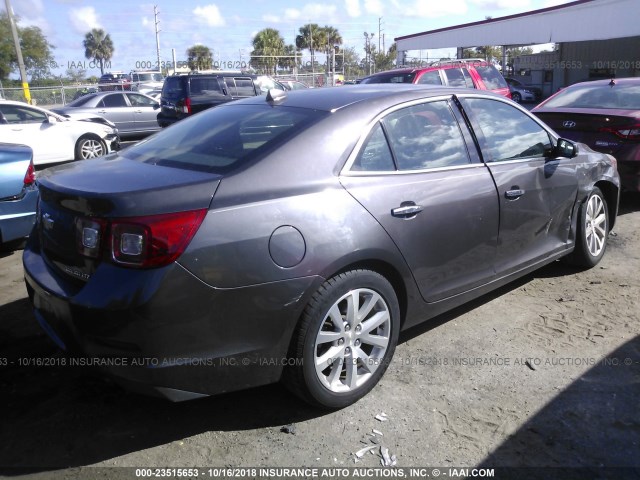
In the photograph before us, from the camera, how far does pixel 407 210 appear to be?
124 inches

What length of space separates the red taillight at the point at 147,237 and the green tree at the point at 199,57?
187 ft

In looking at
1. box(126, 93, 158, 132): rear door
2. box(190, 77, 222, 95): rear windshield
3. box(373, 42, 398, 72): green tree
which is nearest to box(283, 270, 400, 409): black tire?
box(190, 77, 222, 95): rear windshield

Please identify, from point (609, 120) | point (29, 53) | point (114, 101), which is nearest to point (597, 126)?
point (609, 120)

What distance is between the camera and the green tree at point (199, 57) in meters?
57.2

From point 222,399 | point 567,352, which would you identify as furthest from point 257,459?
point 567,352

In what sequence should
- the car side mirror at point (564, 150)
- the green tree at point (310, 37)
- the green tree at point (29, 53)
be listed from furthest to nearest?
the green tree at point (310, 37), the green tree at point (29, 53), the car side mirror at point (564, 150)

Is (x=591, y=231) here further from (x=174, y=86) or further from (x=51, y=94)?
(x=51, y=94)

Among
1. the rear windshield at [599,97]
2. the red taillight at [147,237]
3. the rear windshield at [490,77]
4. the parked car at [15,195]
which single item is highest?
the rear windshield at [490,77]

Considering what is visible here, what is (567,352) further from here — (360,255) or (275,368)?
(275,368)

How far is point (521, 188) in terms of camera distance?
3902 mm

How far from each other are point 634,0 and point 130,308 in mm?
26513

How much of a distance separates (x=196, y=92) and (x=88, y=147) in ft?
10.3

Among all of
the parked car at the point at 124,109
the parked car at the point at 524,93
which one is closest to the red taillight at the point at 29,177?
the parked car at the point at 124,109

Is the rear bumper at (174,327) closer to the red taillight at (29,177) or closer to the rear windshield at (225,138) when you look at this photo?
the rear windshield at (225,138)
